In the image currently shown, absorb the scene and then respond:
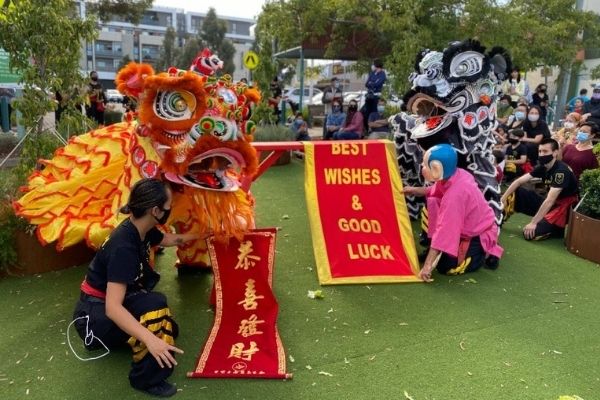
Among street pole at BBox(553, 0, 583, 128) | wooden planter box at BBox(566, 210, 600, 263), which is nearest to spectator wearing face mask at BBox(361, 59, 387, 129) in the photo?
wooden planter box at BBox(566, 210, 600, 263)

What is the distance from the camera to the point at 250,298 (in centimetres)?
311

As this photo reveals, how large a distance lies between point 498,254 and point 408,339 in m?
1.57

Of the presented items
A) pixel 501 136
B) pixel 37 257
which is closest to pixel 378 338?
pixel 37 257

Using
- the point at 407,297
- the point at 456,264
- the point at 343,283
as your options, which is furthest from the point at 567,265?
the point at 343,283

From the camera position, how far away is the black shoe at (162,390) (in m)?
2.37

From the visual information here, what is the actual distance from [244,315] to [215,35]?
110 feet

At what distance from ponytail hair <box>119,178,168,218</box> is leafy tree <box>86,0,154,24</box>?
37.5 feet

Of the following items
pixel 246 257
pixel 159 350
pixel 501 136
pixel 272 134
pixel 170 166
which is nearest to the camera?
pixel 159 350

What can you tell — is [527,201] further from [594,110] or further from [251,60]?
[251,60]

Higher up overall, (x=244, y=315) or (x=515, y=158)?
(x=515, y=158)

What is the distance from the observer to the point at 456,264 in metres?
3.93

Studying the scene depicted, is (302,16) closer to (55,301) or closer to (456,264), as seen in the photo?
(456,264)

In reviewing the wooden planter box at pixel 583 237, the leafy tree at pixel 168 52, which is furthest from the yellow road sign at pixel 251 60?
the leafy tree at pixel 168 52

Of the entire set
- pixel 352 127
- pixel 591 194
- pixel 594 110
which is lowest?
pixel 591 194
